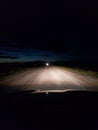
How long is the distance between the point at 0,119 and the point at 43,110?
614 millimetres

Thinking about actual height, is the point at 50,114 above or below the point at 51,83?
below

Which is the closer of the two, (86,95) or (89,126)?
(89,126)

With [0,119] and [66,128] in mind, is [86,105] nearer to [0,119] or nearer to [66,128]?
[66,128]

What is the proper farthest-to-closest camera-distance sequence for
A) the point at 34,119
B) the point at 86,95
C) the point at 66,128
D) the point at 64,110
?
1. the point at 86,95
2. the point at 64,110
3. the point at 34,119
4. the point at 66,128

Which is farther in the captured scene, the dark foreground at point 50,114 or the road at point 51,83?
the road at point 51,83

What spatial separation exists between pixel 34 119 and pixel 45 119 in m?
0.15

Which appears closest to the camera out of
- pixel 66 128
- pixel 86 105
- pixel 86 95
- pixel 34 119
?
pixel 66 128

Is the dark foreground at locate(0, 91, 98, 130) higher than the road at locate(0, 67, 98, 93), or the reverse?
the road at locate(0, 67, 98, 93)

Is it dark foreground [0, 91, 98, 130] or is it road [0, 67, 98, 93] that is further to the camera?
road [0, 67, 98, 93]

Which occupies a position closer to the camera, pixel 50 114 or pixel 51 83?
pixel 50 114

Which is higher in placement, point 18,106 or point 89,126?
point 18,106

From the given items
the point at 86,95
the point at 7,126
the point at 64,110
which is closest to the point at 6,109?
the point at 7,126

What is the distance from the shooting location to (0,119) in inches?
156

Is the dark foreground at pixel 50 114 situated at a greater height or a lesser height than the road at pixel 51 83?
lesser
